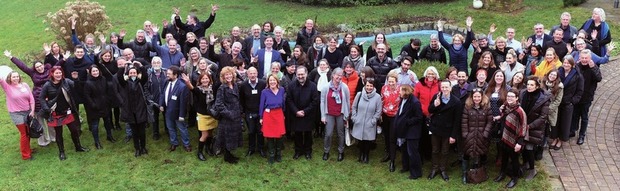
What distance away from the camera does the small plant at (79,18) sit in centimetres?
1373

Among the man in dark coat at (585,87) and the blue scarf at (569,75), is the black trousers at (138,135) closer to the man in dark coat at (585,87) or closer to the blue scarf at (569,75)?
the blue scarf at (569,75)

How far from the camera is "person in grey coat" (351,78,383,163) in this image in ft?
25.1

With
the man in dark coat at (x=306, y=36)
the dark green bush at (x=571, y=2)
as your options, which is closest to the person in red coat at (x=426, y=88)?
the man in dark coat at (x=306, y=36)

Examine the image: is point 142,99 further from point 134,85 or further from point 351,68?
point 351,68

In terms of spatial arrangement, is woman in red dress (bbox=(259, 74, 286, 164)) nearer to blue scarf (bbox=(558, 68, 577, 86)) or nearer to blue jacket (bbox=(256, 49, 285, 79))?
blue jacket (bbox=(256, 49, 285, 79))

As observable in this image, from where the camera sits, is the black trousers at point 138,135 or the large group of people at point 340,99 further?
the black trousers at point 138,135

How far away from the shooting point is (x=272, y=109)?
310 inches

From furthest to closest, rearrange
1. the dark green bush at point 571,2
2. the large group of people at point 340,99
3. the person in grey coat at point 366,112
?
the dark green bush at point 571,2 → the person in grey coat at point 366,112 → the large group of people at point 340,99

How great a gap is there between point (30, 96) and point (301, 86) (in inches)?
156

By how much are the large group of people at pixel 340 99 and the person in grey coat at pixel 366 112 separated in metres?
0.01

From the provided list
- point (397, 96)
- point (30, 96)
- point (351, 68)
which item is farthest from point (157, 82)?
point (397, 96)

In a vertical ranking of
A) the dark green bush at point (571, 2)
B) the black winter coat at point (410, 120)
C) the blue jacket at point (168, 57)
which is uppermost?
the dark green bush at point (571, 2)

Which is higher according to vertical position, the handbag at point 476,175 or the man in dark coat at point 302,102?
the man in dark coat at point 302,102

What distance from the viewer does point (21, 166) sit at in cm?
827
